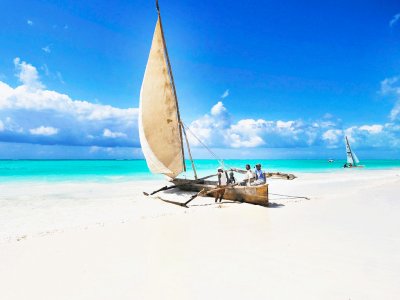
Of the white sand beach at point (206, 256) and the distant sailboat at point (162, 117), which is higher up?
the distant sailboat at point (162, 117)

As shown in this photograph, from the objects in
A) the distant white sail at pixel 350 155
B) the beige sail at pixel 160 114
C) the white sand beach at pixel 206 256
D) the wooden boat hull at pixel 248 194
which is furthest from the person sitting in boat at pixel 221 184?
the distant white sail at pixel 350 155

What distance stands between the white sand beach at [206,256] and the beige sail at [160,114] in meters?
5.91

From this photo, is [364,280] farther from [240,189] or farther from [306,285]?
[240,189]

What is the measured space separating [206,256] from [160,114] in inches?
431

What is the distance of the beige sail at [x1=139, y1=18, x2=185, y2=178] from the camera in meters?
15.4

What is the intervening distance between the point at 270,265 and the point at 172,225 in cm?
399

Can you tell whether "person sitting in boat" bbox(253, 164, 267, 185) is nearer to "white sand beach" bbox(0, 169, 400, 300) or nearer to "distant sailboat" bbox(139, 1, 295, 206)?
"white sand beach" bbox(0, 169, 400, 300)

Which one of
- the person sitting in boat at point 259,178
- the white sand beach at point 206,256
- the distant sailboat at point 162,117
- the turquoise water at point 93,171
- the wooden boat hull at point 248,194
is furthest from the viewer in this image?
the turquoise water at point 93,171

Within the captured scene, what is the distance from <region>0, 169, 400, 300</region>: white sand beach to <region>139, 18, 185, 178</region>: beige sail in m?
5.91

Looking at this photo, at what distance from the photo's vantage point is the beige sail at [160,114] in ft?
50.7

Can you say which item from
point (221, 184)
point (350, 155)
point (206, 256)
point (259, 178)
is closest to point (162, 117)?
point (221, 184)

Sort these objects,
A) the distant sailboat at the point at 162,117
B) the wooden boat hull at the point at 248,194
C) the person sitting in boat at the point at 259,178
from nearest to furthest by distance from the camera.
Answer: the wooden boat hull at the point at 248,194, the person sitting in boat at the point at 259,178, the distant sailboat at the point at 162,117

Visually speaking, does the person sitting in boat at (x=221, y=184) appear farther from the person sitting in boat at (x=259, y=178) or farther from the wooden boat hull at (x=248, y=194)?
the person sitting in boat at (x=259, y=178)

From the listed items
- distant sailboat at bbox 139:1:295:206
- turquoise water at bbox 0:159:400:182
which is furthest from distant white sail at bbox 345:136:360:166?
distant sailboat at bbox 139:1:295:206
